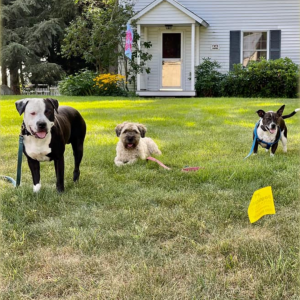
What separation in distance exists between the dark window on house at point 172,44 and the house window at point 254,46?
10.8ft

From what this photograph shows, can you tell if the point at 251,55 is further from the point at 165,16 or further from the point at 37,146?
the point at 37,146

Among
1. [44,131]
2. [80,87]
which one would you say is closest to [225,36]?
[80,87]

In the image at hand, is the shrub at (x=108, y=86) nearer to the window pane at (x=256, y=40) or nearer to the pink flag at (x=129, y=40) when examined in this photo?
the pink flag at (x=129, y=40)

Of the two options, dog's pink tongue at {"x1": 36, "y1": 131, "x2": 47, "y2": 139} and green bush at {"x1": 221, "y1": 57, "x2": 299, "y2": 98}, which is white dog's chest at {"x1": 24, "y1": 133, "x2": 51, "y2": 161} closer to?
dog's pink tongue at {"x1": 36, "y1": 131, "x2": 47, "y2": 139}

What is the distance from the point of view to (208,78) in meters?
17.3

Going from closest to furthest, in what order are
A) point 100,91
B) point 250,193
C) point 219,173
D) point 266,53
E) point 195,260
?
point 195,260
point 250,193
point 219,173
point 100,91
point 266,53

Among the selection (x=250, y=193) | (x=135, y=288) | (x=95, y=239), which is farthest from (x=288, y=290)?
(x=250, y=193)

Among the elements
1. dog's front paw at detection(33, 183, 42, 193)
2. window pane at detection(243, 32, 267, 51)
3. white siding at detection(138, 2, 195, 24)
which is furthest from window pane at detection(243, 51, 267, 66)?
dog's front paw at detection(33, 183, 42, 193)

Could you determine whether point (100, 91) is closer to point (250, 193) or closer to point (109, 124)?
point (109, 124)

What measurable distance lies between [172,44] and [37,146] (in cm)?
1598

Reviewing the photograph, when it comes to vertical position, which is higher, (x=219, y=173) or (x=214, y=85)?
(x=214, y=85)

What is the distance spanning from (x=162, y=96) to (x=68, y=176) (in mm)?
13426

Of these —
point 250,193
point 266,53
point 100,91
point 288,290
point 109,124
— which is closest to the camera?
point 288,290

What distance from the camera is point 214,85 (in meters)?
17.5
